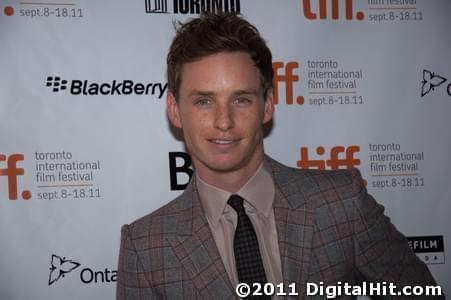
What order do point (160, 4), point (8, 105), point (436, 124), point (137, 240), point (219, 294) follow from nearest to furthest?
point (219, 294) → point (137, 240) → point (8, 105) → point (160, 4) → point (436, 124)

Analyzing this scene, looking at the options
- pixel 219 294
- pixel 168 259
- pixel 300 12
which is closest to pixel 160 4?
pixel 300 12

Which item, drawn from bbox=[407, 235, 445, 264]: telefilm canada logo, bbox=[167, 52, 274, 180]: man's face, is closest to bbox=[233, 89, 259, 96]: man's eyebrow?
bbox=[167, 52, 274, 180]: man's face

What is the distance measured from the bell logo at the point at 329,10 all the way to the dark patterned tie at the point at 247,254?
1122mm

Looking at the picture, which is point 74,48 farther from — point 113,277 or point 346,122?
point 346,122

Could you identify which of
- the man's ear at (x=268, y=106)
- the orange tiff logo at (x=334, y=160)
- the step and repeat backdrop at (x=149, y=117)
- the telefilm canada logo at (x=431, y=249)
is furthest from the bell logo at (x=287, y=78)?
the telefilm canada logo at (x=431, y=249)

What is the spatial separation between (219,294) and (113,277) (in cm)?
72

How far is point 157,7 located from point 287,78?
0.67 meters

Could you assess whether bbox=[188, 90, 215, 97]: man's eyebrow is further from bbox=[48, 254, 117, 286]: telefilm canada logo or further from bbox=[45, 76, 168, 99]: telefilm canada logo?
bbox=[48, 254, 117, 286]: telefilm canada logo

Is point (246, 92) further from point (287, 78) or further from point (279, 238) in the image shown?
point (287, 78)

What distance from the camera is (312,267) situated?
1.57 metres

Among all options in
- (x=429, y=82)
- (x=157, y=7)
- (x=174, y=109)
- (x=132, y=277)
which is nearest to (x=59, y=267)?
(x=132, y=277)

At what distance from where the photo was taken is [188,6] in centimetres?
219

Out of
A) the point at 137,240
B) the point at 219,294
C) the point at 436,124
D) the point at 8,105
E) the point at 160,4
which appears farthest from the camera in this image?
the point at 436,124

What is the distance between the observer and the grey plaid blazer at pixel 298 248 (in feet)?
5.15
